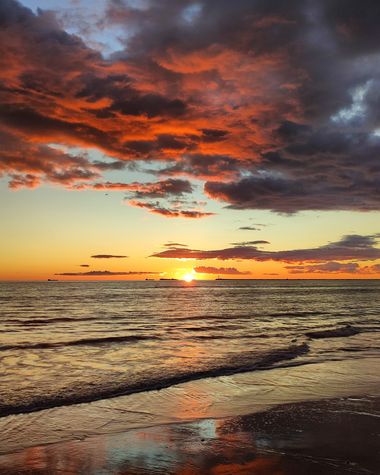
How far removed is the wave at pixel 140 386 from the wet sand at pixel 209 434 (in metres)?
0.56

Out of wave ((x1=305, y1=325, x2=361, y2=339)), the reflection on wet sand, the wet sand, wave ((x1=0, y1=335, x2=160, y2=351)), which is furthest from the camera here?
wave ((x1=305, y1=325, x2=361, y2=339))

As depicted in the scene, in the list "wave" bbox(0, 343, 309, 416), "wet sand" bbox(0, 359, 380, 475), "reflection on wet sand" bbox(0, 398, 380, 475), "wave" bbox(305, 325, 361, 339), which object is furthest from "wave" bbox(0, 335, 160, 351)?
"reflection on wet sand" bbox(0, 398, 380, 475)

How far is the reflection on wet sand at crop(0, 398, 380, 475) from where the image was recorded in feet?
22.5

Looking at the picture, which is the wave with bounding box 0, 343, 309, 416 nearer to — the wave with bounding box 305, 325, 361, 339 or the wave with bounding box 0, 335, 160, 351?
the wave with bounding box 305, 325, 361, 339

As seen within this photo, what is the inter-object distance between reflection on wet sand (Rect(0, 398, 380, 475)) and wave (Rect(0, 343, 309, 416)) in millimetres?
3337

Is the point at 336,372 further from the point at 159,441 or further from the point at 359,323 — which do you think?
the point at 359,323

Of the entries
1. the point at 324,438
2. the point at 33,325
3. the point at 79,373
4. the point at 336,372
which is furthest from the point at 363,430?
the point at 33,325

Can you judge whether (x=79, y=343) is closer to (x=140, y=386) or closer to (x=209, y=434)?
(x=140, y=386)

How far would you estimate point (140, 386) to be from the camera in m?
13.4

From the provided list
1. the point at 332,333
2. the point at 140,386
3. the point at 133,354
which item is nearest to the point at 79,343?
the point at 133,354

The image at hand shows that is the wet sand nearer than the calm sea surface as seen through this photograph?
Yes

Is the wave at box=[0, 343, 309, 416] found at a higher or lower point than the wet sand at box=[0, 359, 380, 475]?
lower

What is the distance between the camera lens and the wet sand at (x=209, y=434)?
275 inches

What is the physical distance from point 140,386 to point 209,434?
17.0ft
